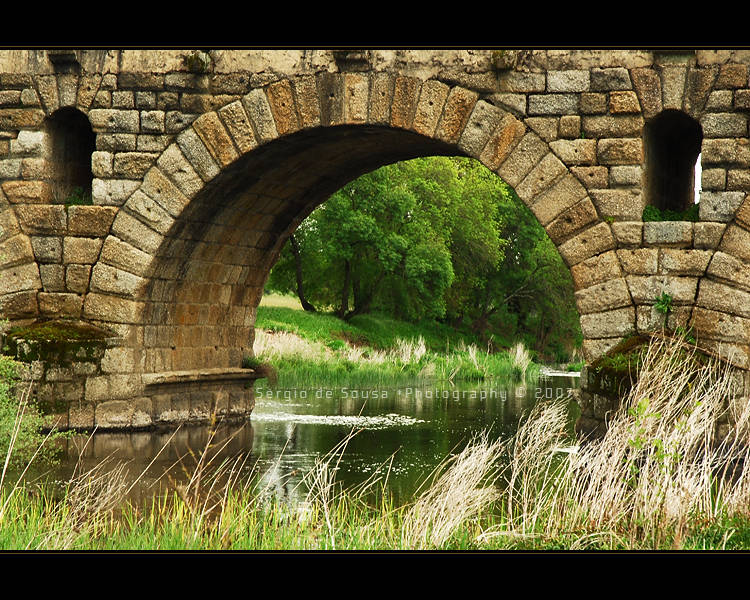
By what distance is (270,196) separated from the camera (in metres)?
12.4

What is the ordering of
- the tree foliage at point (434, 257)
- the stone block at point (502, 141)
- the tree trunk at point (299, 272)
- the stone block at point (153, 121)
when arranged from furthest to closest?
the tree trunk at point (299, 272) → the tree foliage at point (434, 257) → the stone block at point (153, 121) → the stone block at point (502, 141)

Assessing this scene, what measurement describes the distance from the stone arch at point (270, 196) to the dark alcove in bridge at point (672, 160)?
39.7 inches

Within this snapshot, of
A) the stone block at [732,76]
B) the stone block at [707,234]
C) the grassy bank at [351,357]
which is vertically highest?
the stone block at [732,76]

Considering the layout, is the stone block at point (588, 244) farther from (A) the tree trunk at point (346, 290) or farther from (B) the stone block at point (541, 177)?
(A) the tree trunk at point (346, 290)

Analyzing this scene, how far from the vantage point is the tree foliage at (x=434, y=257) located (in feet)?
99.2

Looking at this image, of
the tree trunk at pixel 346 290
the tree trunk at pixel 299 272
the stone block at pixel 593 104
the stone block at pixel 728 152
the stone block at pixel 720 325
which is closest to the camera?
the stone block at pixel 720 325

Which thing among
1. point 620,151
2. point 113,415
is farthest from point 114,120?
point 620,151

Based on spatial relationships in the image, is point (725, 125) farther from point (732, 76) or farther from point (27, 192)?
point (27, 192)

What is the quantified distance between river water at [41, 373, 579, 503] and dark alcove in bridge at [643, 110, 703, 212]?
2272 millimetres

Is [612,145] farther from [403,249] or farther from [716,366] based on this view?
[403,249]

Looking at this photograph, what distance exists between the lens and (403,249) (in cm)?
3091

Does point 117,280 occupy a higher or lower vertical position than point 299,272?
lower

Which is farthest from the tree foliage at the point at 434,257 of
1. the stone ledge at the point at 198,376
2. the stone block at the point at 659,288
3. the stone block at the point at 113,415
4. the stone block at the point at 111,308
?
the stone block at the point at 659,288

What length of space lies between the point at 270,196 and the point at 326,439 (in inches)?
115
